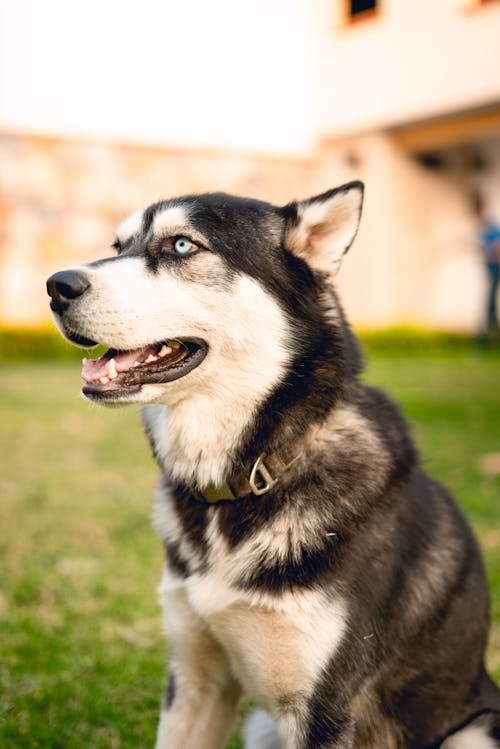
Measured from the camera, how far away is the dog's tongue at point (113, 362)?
8.17ft

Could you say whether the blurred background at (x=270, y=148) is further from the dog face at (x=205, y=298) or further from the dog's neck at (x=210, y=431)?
the dog face at (x=205, y=298)

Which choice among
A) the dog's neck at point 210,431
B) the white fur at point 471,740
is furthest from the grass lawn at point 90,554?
the white fur at point 471,740

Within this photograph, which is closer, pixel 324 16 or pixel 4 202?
pixel 4 202

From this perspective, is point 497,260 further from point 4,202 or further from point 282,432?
point 282,432

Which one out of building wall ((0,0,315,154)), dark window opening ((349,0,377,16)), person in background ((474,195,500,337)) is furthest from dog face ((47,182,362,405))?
dark window opening ((349,0,377,16))

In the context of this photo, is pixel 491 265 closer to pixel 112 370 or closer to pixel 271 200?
pixel 271 200

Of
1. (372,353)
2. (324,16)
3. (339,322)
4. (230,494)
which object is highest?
(324,16)

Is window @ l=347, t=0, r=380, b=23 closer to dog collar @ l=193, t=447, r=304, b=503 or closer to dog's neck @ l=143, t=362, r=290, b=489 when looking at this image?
dog's neck @ l=143, t=362, r=290, b=489

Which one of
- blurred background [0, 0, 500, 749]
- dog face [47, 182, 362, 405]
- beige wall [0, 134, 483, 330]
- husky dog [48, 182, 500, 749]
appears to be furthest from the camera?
beige wall [0, 134, 483, 330]

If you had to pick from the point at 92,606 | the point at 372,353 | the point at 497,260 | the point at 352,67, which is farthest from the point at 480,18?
the point at 92,606

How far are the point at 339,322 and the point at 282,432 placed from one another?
15.6 inches

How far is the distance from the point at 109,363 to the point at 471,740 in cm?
154

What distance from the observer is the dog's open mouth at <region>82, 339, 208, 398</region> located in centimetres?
245

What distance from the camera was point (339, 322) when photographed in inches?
102
